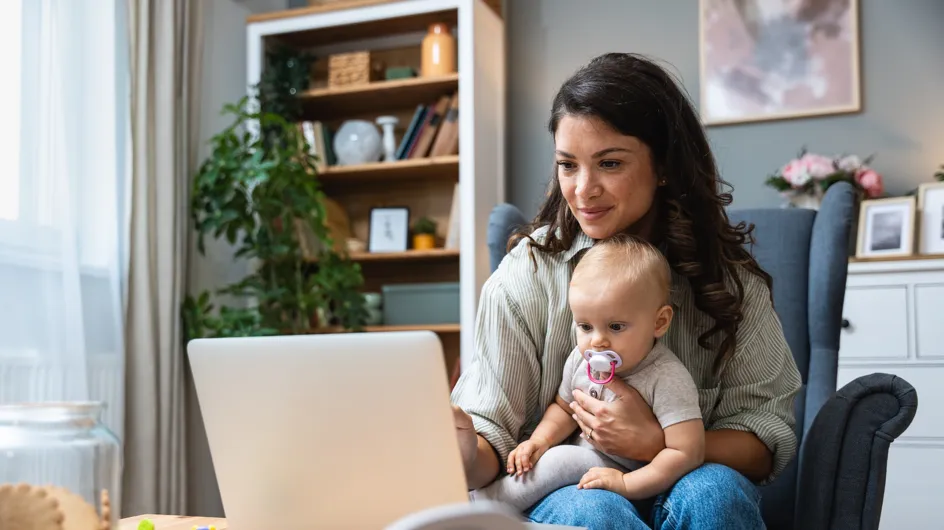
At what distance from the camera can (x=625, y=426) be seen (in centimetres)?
119

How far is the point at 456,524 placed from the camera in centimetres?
64

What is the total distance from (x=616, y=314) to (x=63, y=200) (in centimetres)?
187

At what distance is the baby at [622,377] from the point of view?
1.17 meters

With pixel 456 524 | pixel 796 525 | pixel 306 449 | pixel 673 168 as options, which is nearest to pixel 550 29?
pixel 673 168

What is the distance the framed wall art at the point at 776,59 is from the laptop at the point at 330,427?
274cm

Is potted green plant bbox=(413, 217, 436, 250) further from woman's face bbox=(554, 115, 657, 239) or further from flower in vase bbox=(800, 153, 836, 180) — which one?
woman's face bbox=(554, 115, 657, 239)

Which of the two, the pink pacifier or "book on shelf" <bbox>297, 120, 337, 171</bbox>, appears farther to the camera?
"book on shelf" <bbox>297, 120, 337, 171</bbox>

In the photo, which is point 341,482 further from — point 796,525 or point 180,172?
point 180,172

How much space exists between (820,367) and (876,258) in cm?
121

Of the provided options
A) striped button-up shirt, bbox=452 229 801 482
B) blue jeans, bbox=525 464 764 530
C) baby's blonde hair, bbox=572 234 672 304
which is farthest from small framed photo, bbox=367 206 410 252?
blue jeans, bbox=525 464 764 530

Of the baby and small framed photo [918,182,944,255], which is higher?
small framed photo [918,182,944,255]

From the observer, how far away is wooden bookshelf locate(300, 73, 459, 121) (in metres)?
3.33

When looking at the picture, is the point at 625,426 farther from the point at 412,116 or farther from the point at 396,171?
the point at 412,116

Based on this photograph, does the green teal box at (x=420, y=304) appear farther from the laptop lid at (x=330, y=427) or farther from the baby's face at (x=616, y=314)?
the laptop lid at (x=330, y=427)
